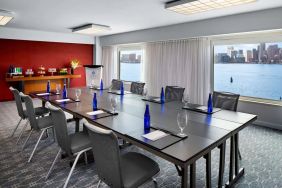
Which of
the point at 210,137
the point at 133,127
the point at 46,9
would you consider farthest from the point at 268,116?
the point at 46,9

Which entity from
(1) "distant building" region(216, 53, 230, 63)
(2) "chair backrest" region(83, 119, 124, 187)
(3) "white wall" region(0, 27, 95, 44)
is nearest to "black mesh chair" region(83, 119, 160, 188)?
(2) "chair backrest" region(83, 119, 124, 187)

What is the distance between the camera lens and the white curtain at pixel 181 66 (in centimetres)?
509

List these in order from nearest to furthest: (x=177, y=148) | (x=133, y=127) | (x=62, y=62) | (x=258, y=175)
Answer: (x=177, y=148) → (x=133, y=127) → (x=258, y=175) → (x=62, y=62)

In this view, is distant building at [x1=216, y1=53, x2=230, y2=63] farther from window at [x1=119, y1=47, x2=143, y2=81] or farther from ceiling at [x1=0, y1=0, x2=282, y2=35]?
window at [x1=119, y1=47, x2=143, y2=81]

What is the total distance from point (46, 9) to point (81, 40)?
3.80m

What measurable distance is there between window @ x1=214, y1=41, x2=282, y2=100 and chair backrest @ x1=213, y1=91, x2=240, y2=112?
211cm

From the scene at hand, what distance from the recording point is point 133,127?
6.61 ft

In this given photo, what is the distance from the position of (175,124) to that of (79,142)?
107 cm

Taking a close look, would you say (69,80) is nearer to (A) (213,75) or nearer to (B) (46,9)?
(B) (46,9)

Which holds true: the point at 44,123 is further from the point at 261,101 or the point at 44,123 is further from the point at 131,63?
the point at 131,63

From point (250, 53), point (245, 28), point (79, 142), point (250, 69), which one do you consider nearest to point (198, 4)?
point (245, 28)

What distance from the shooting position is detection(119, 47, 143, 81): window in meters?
7.35

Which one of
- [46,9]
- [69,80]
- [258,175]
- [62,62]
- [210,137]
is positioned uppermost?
[46,9]

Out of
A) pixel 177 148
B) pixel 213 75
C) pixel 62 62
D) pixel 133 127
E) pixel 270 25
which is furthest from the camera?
pixel 62 62
